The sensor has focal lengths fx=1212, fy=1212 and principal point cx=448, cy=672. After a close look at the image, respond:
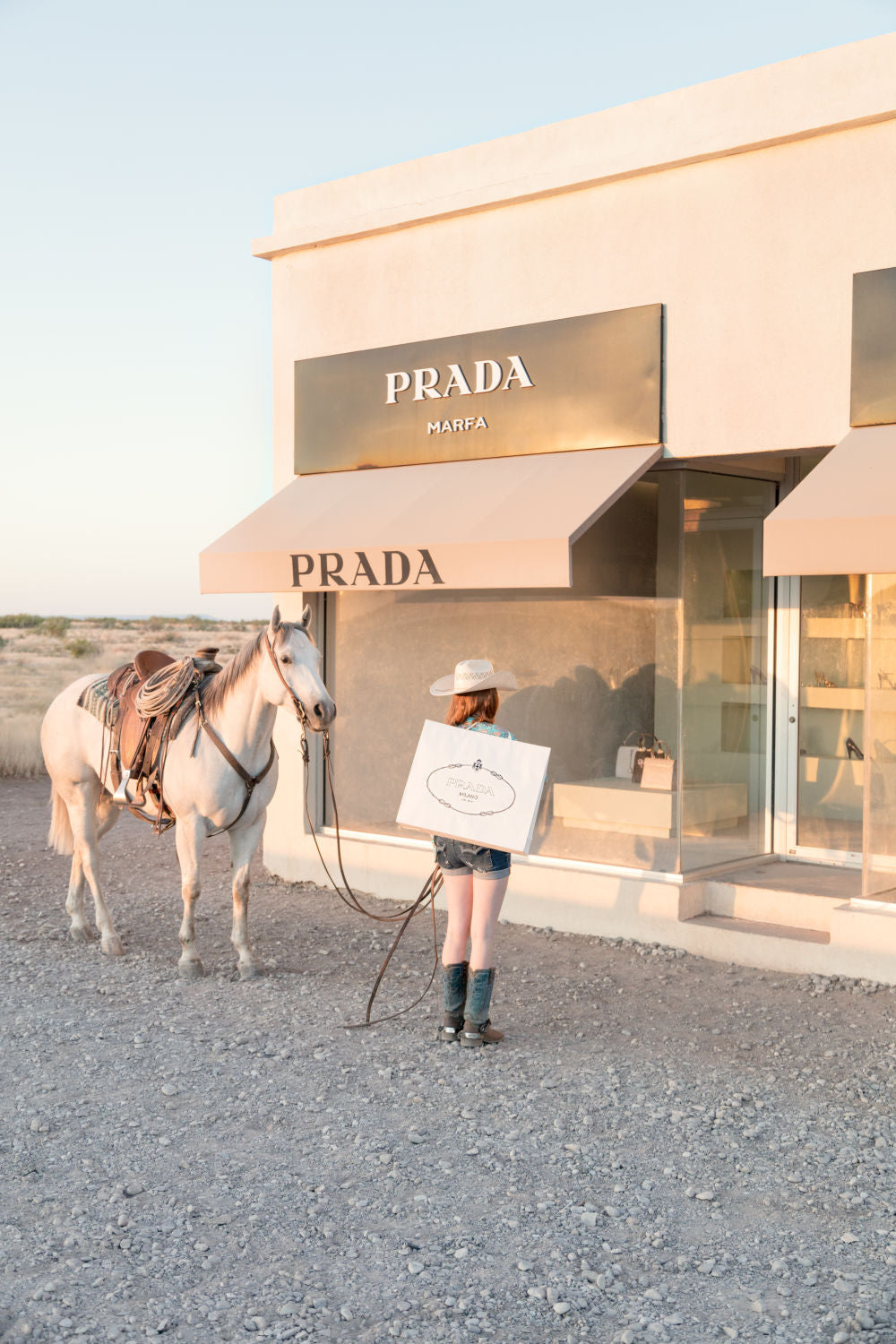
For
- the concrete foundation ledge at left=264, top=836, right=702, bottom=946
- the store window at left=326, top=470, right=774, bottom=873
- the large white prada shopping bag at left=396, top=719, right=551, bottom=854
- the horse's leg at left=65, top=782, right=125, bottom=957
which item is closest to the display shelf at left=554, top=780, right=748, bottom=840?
the store window at left=326, top=470, right=774, bottom=873

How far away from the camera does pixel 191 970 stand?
7164mm

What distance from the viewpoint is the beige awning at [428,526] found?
7695 mm

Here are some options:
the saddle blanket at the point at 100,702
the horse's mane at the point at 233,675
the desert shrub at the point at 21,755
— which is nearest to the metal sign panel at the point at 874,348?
the horse's mane at the point at 233,675

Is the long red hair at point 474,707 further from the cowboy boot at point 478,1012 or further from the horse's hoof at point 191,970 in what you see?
the horse's hoof at point 191,970

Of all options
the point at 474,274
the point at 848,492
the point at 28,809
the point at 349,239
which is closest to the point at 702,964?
the point at 848,492

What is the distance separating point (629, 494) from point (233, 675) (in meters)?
3.12

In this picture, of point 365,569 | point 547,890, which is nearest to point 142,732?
point 365,569

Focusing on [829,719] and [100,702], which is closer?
[100,702]

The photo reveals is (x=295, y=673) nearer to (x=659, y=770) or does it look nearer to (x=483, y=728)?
(x=483, y=728)

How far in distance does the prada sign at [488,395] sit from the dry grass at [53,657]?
5.02 m

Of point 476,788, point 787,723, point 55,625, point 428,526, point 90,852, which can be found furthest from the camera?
point 55,625

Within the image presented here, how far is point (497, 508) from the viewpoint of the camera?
320 inches

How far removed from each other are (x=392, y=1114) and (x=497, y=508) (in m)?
4.26

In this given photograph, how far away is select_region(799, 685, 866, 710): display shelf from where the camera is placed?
9.19m
